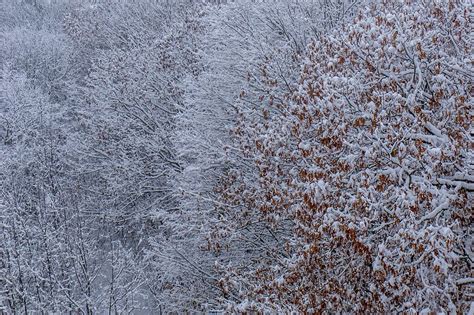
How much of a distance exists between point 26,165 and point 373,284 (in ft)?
60.0

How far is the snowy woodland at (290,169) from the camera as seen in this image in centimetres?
723

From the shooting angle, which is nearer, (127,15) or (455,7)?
(455,7)

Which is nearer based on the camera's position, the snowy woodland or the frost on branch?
the frost on branch

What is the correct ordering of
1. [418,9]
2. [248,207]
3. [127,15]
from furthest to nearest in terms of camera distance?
1. [127,15]
2. [248,207]
3. [418,9]

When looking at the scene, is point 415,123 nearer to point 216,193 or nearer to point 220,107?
point 216,193

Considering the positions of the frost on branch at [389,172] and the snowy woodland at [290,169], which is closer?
the frost on branch at [389,172]

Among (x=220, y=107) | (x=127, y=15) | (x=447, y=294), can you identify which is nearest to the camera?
(x=447, y=294)

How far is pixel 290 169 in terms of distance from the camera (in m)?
11.1

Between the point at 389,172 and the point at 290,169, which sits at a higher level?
the point at 389,172

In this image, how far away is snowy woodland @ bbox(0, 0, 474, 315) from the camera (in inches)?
285

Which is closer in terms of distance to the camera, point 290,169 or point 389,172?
point 389,172

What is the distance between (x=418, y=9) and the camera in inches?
361

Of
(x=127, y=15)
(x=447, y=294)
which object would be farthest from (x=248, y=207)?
(x=127, y=15)

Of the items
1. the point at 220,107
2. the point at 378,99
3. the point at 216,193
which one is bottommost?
the point at 216,193
